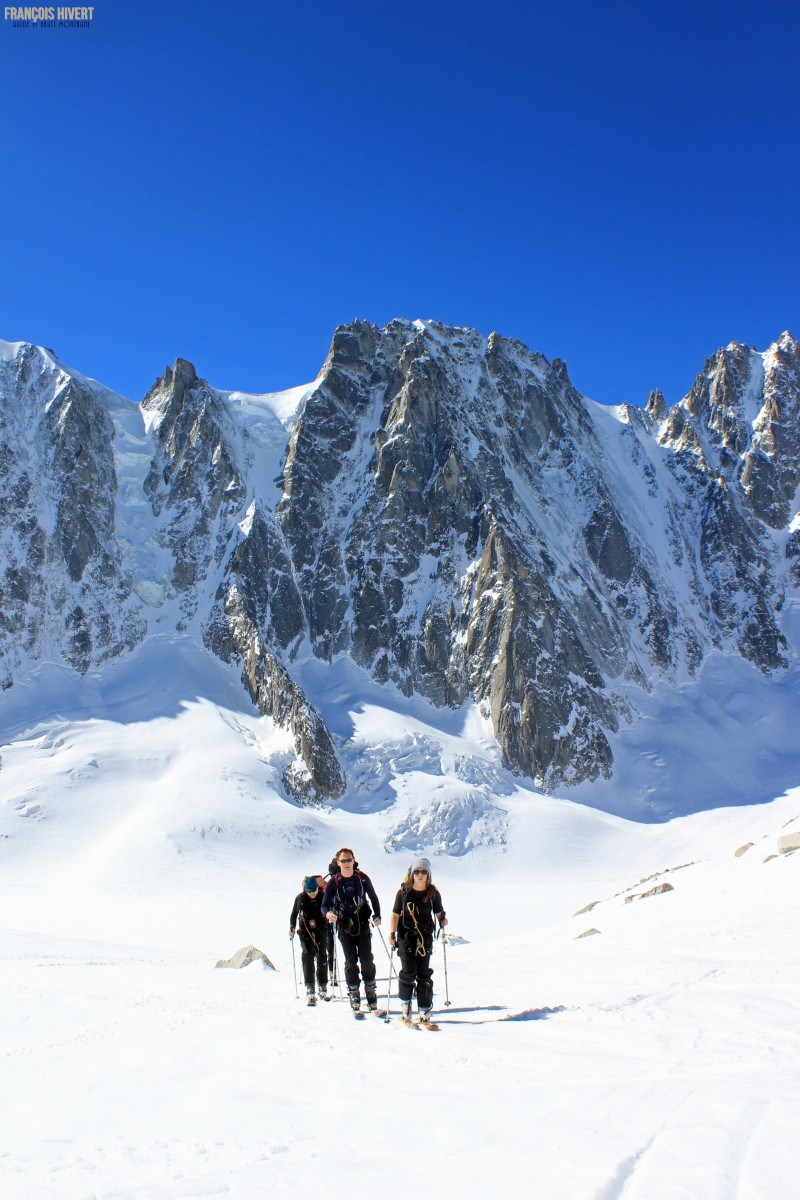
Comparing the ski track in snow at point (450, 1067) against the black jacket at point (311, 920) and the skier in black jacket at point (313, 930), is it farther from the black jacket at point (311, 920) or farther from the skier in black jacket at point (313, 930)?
the black jacket at point (311, 920)

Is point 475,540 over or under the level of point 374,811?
over

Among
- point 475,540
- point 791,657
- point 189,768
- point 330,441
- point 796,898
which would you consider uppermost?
point 330,441

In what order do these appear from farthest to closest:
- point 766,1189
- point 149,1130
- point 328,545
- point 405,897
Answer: point 328,545 → point 405,897 → point 149,1130 → point 766,1189

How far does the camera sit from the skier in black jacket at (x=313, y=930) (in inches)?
443

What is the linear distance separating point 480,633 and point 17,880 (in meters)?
43.0

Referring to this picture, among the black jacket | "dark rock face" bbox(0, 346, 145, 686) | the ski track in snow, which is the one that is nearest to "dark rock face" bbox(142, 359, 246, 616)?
"dark rock face" bbox(0, 346, 145, 686)

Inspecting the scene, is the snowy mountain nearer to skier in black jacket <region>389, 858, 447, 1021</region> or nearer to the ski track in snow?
the ski track in snow

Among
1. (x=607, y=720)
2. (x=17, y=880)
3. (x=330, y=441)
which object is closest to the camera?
(x=17, y=880)

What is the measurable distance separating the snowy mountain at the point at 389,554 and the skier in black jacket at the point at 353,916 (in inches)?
1822

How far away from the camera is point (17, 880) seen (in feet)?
139

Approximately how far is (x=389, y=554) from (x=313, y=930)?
6922cm

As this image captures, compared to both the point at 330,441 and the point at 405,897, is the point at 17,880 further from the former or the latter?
the point at 330,441

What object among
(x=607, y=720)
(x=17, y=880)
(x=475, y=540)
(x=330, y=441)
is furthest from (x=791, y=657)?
(x=17, y=880)

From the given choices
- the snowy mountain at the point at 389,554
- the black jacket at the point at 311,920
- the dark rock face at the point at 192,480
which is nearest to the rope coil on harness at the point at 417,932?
the black jacket at the point at 311,920
